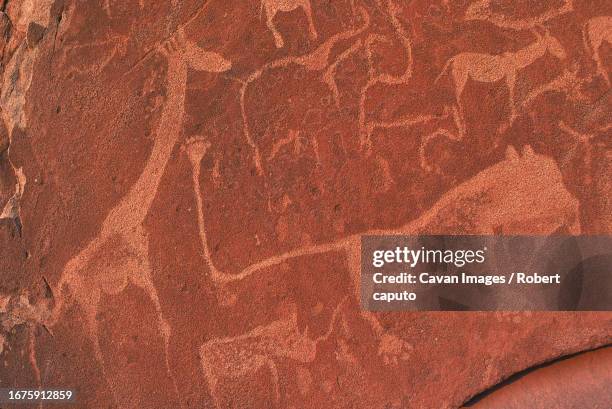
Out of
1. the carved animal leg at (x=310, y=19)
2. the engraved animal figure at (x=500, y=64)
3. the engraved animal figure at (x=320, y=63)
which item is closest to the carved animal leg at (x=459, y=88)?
the engraved animal figure at (x=500, y=64)

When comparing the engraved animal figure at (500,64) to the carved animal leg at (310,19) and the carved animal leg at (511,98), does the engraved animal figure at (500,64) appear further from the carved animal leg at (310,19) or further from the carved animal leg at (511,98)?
the carved animal leg at (310,19)

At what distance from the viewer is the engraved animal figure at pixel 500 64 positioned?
2.55 meters

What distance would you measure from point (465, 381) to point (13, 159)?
2.49 metres

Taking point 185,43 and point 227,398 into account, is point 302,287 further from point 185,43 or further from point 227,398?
point 185,43

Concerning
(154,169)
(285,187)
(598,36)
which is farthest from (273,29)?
(598,36)

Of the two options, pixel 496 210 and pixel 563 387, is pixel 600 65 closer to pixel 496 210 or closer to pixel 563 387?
pixel 496 210

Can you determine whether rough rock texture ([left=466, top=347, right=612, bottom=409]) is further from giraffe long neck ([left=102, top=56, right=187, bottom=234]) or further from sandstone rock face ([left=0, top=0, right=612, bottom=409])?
giraffe long neck ([left=102, top=56, right=187, bottom=234])

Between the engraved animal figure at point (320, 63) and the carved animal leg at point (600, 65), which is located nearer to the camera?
the carved animal leg at point (600, 65)

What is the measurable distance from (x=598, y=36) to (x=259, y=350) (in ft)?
6.98

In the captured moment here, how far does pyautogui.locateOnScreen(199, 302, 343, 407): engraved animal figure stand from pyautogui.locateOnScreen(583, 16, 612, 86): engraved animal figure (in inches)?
63.6

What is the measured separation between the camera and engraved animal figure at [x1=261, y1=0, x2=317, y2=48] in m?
2.68

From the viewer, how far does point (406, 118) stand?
2592 millimetres

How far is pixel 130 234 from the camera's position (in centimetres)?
270

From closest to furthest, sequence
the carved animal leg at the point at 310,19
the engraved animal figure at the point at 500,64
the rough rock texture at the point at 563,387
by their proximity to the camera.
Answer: the rough rock texture at the point at 563,387
the engraved animal figure at the point at 500,64
the carved animal leg at the point at 310,19
